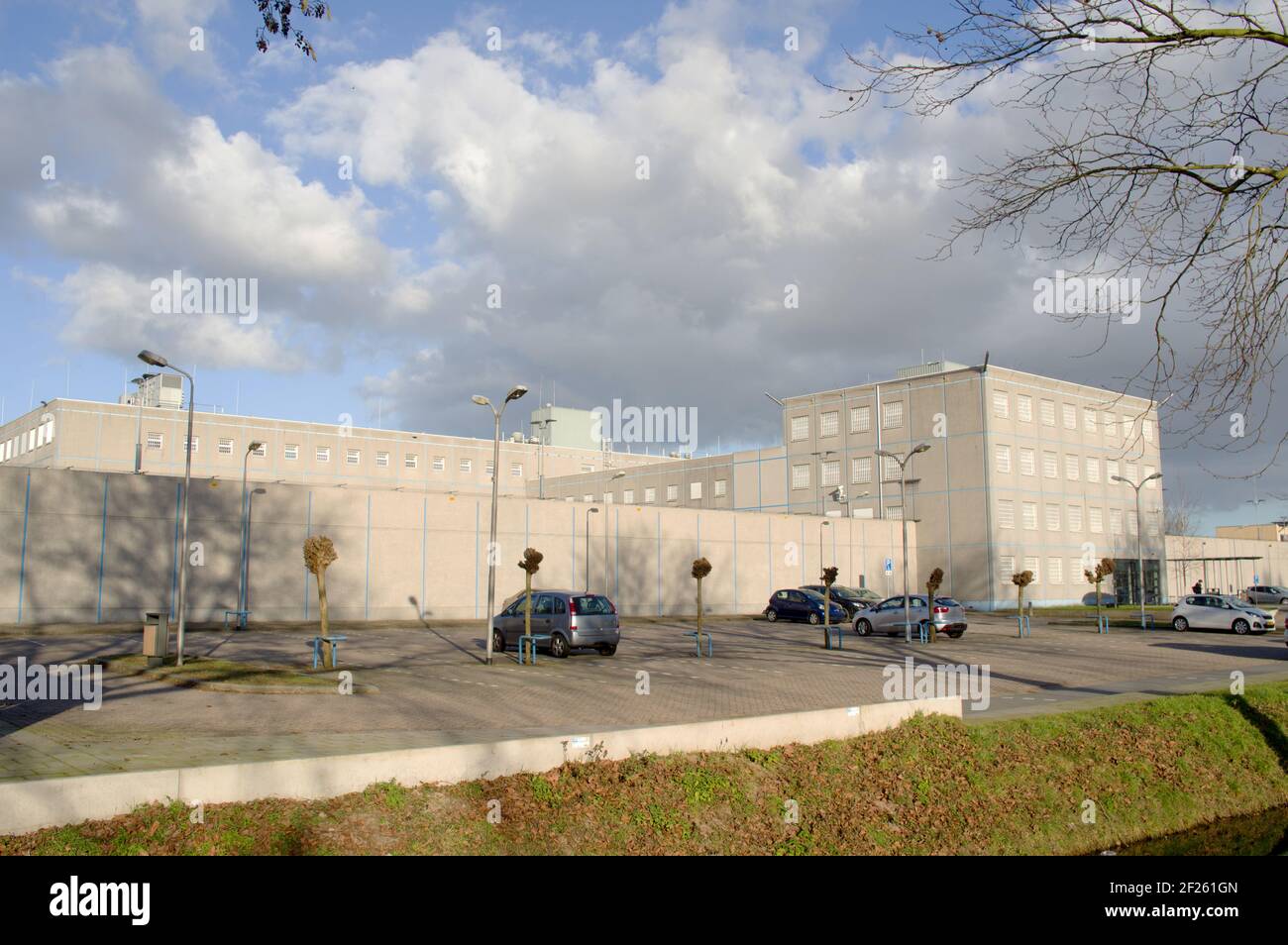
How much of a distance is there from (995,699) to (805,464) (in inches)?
1961

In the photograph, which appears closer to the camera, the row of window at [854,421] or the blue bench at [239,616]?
the blue bench at [239,616]

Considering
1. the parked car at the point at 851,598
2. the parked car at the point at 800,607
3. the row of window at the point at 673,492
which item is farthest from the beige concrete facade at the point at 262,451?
the parked car at the point at 851,598

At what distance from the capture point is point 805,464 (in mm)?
68438

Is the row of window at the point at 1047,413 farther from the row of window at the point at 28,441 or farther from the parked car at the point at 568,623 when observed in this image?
the row of window at the point at 28,441

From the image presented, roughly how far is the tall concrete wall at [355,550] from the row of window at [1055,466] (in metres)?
12.3

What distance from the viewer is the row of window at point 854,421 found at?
63.5m

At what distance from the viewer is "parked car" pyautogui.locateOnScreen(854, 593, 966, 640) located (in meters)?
34.8

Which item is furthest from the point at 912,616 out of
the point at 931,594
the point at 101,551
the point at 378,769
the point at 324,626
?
the point at 101,551

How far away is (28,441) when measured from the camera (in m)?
70.6

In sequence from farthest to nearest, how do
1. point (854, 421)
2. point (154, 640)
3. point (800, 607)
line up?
1. point (854, 421)
2. point (800, 607)
3. point (154, 640)

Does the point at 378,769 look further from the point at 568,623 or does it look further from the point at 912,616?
the point at 912,616

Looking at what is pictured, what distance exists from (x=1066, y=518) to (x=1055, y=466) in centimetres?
351

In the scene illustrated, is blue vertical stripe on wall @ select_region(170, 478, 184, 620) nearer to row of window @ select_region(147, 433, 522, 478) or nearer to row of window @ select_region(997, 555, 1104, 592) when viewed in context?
row of window @ select_region(147, 433, 522, 478)
